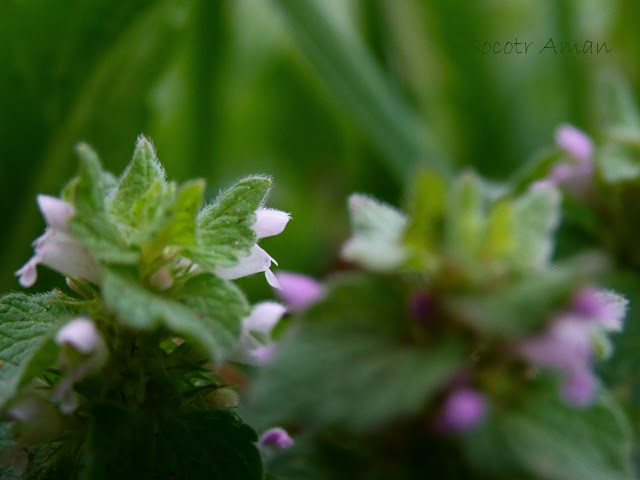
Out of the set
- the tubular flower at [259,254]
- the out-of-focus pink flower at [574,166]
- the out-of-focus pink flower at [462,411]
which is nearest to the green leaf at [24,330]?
the tubular flower at [259,254]

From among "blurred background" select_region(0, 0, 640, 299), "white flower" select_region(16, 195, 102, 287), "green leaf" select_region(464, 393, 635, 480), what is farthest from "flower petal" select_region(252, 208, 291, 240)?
"blurred background" select_region(0, 0, 640, 299)

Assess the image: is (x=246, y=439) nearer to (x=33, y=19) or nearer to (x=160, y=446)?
Result: (x=160, y=446)

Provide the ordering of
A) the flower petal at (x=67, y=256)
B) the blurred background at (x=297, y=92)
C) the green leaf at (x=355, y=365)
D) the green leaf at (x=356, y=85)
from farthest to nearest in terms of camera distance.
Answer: the green leaf at (x=356, y=85)
the blurred background at (x=297, y=92)
the flower petal at (x=67, y=256)
the green leaf at (x=355, y=365)

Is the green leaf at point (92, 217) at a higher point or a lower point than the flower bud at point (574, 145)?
higher

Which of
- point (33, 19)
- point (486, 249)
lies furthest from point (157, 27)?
point (486, 249)

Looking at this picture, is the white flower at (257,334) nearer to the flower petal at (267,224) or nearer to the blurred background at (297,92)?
the flower petal at (267,224)

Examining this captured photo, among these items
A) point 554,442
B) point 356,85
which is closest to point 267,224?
point 554,442

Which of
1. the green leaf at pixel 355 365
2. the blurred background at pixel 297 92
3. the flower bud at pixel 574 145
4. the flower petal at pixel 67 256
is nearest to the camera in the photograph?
the green leaf at pixel 355 365
